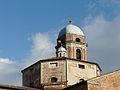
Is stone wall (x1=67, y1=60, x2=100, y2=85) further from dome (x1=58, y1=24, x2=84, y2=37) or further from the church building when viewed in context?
dome (x1=58, y1=24, x2=84, y2=37)

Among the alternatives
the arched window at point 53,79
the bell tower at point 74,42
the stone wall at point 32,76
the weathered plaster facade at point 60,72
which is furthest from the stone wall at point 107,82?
the bell tower at point 74,42

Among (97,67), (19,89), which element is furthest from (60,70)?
(19,89)

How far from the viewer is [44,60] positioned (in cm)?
3994

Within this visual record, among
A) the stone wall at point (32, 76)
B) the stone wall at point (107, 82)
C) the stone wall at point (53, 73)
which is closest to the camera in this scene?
the stone wall at point (107, 82)

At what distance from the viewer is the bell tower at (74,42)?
142 feet

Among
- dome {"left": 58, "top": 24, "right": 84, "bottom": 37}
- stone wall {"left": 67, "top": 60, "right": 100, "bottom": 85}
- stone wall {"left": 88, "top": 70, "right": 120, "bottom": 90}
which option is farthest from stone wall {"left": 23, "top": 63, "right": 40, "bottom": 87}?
stone wall {"left": 88, "top": 70, "right": 120, "bottom": 90}

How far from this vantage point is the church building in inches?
1543

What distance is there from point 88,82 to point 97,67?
1199 cm

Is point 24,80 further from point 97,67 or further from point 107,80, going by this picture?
point 107,80

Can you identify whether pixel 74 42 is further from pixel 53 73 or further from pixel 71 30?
pixel 53 73

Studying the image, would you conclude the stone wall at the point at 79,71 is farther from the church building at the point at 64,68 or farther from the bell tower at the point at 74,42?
the bell tower at the point at 74,42

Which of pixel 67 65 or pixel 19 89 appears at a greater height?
pixel 67 65

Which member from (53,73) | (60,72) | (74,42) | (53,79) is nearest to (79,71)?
(60,72)

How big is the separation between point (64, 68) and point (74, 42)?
4.87 metres
